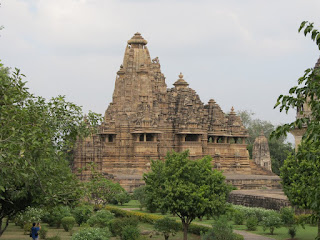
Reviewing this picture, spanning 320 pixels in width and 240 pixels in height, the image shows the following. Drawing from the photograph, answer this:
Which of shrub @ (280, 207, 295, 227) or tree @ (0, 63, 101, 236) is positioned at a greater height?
tree @ (0, 63, 101, 236)

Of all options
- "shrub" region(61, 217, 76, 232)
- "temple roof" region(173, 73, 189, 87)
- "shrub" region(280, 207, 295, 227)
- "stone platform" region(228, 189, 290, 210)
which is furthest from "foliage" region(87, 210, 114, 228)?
"temple roof" region(173, 73, 189, 87)

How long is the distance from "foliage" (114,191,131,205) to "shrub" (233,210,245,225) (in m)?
10.2

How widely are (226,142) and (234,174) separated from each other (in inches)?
149

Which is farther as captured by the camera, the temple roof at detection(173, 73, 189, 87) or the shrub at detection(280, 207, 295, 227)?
the temple roof at detection(173, 73, 189, 87)

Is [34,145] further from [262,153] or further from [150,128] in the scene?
[262,153]

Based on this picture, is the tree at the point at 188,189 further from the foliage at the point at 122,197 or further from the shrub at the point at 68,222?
the foliage at the point at 122,197

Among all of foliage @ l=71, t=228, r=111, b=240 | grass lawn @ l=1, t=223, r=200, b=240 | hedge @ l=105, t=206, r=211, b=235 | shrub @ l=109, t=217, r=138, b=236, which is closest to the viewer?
foliage @ l=71, t=228, r=111, b=240

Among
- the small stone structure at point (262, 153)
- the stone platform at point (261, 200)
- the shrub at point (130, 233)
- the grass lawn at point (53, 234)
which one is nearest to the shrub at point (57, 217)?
the grass lawn at point (53, 234)

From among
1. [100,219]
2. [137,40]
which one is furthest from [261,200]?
[137,40]

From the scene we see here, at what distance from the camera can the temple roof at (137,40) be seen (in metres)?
54.1

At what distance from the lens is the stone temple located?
49.8 meters

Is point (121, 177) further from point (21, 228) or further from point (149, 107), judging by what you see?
point (21, 228)

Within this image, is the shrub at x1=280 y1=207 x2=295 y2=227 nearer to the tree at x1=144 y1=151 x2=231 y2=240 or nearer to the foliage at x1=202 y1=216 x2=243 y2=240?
the tree at x1=144 y1=151 x2=231 y2=240

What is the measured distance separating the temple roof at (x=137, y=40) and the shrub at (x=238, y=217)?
26.2 meters
